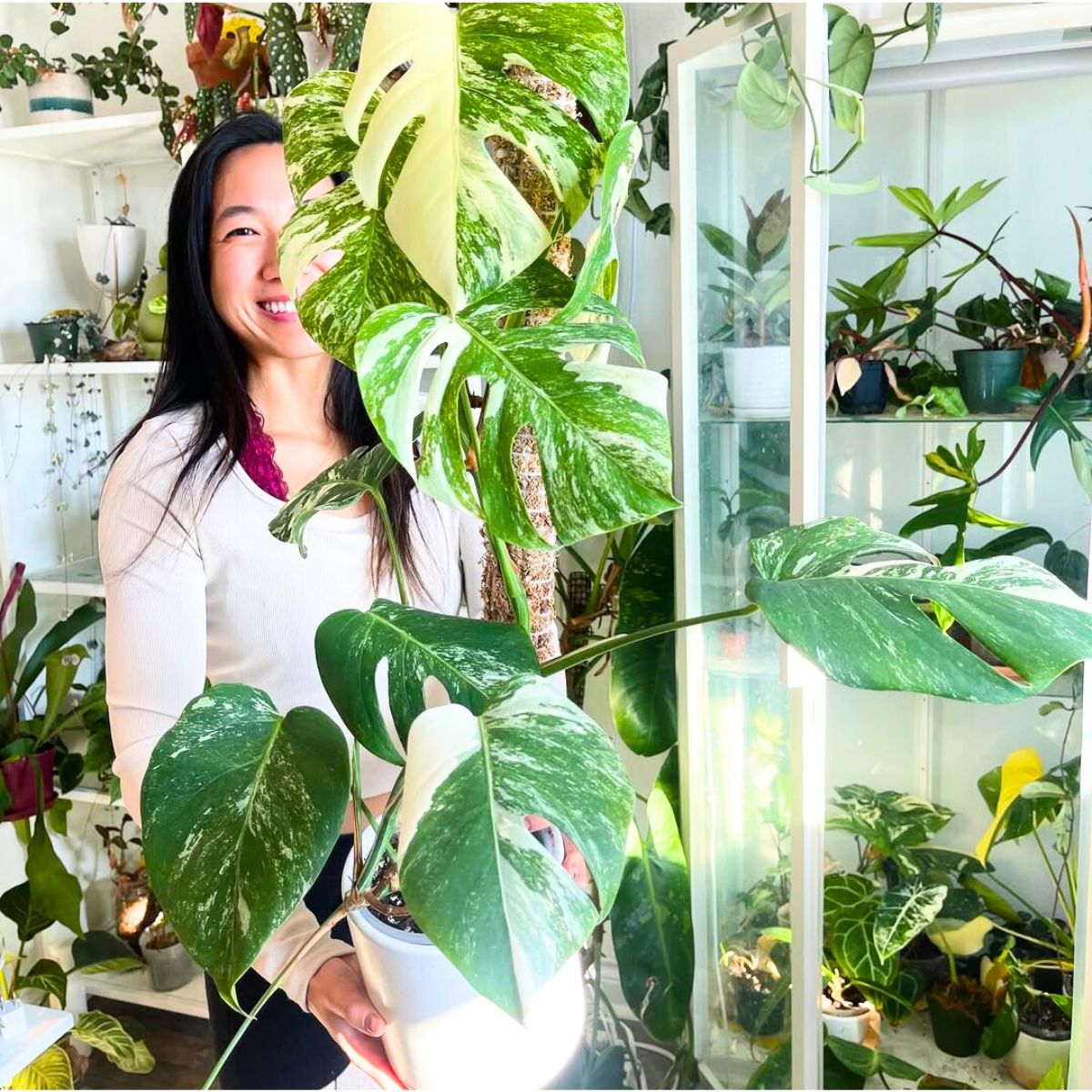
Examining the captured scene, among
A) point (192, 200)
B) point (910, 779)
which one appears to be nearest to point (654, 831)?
point (910, 779)

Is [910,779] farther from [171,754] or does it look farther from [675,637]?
[171,754]

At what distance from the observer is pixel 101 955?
2014 mm

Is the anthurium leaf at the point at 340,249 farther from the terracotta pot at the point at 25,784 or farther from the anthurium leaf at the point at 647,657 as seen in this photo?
the terracotta pot at the point at 25,784

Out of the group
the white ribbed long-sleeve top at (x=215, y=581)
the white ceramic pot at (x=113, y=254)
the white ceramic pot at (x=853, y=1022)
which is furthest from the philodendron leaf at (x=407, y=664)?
the white ceramic pot at (x=113, y=254)

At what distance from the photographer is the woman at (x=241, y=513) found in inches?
42.9

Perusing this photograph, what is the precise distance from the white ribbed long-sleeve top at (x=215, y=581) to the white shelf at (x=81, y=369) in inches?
27.5

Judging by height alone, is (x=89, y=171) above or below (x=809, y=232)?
above

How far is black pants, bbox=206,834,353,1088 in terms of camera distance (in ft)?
4.03

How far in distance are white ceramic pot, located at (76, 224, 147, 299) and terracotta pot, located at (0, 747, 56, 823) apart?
2.91ft

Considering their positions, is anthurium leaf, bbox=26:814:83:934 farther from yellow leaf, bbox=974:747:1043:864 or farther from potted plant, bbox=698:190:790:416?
yellow leaf, bbox=974:747:1043:864

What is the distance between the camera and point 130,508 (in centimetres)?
111

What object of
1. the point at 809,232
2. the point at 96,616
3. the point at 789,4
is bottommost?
the point at 96,616

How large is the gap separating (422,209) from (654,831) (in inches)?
46.9

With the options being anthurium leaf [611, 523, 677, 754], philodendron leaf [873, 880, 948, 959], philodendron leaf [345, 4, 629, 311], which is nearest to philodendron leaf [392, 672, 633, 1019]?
philodendron leaf [345, 4, 629, 311]
